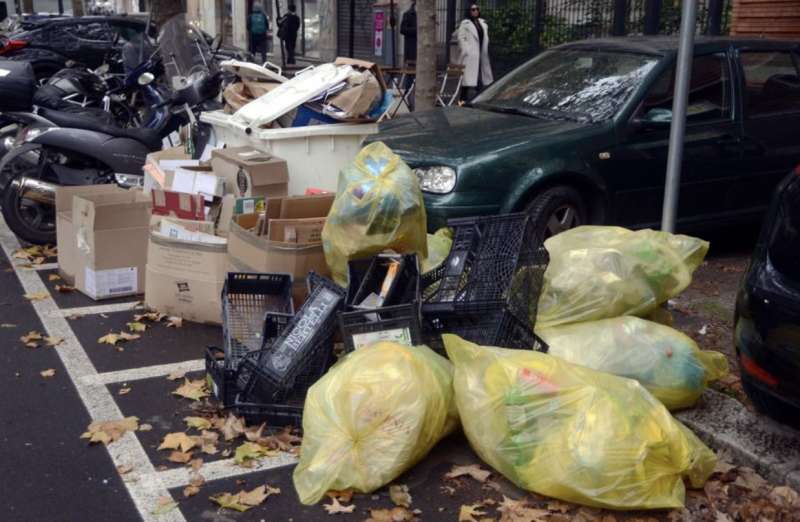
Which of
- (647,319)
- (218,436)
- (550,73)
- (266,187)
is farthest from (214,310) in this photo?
(550,73)

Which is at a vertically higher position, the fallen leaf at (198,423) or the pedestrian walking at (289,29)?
the pedestrian walking at (289,29)

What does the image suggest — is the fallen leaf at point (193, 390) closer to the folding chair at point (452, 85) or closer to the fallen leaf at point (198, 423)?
the fallen leaf at point (198, 423)

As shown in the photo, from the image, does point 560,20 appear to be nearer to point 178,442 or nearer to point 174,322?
point 174,322

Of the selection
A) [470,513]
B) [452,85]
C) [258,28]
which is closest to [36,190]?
[470,513]

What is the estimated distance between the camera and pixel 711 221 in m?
7.12

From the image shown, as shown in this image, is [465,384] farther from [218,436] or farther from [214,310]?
[214,310]

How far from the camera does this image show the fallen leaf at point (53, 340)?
558 cm

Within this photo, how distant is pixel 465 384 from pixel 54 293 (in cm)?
373

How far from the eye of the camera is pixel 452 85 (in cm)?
1466

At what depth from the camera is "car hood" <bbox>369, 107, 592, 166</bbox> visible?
6316mm

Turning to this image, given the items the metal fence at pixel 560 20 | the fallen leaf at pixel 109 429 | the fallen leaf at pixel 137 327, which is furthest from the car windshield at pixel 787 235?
the metal fence at pixel 560 20

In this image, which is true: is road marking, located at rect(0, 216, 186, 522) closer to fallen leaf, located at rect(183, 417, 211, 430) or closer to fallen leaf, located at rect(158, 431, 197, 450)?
fallen leaf, located at rect(158, 431, 197, 450)

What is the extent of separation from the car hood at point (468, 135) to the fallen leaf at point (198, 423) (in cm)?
255

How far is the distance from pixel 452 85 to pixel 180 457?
Answer: 1123 centimetres
